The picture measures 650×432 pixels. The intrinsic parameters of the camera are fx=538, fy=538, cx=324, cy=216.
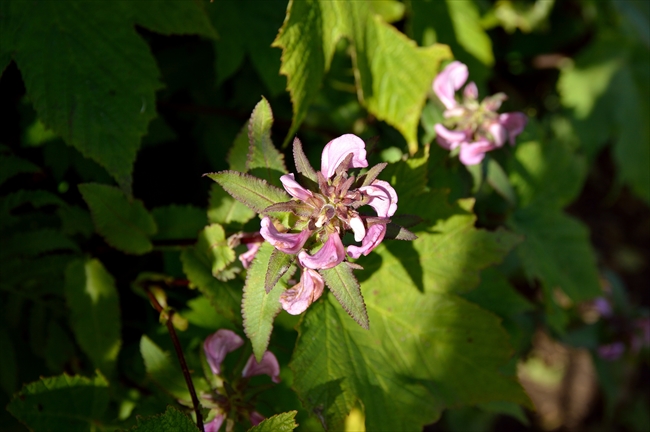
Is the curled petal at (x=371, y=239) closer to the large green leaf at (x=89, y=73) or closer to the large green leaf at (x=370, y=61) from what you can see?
the large green leaf at (x=370, y=61)

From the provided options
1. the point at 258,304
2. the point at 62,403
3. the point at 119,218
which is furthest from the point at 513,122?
the point at 62,403

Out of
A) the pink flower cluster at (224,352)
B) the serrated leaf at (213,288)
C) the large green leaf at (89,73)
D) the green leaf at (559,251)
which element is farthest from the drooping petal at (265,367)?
the green leaf at (559,251)

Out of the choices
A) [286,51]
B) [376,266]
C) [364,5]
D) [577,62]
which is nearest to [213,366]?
[376,266]

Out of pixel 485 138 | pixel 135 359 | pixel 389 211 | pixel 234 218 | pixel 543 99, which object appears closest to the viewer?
pixel 389 211

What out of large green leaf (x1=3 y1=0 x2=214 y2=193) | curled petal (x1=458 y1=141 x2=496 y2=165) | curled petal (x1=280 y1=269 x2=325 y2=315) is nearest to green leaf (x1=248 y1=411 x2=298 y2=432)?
curled petal (x1=280 y1=269 x2=325 y2=315)

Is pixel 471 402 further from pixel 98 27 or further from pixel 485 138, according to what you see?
pixel 98 27

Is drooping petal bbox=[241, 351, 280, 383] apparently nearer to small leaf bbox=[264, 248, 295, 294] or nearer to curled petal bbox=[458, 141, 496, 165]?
small leaf bbox=[264, 248, 295, 294]

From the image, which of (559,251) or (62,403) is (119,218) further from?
(559,251)
